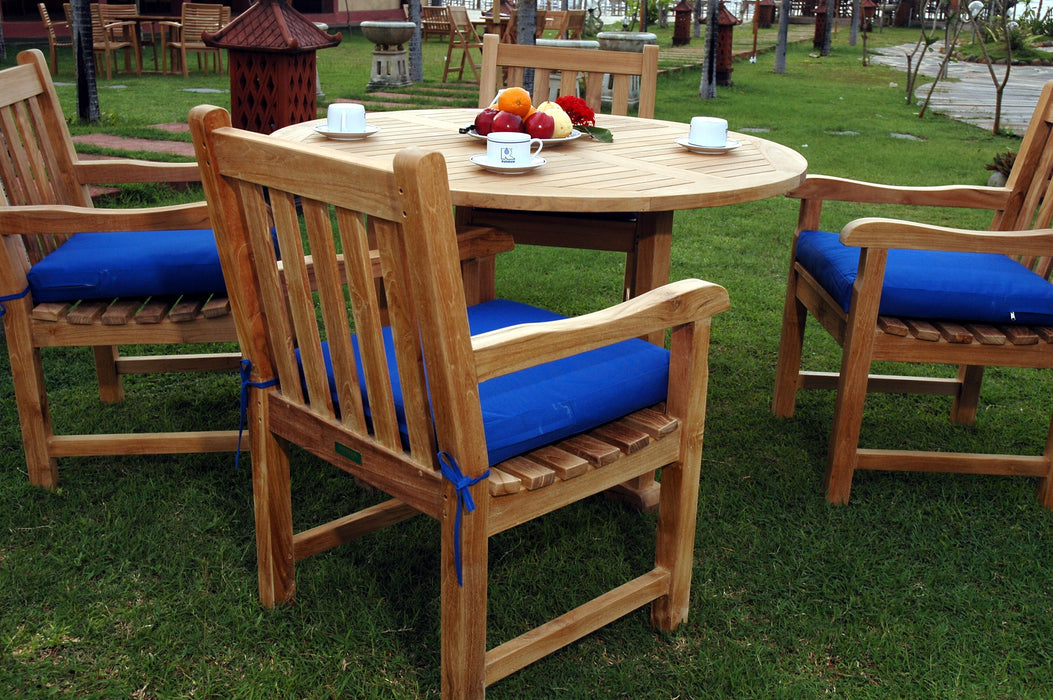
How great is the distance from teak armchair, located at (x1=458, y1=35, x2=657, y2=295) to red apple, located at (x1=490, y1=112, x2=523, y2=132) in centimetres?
37

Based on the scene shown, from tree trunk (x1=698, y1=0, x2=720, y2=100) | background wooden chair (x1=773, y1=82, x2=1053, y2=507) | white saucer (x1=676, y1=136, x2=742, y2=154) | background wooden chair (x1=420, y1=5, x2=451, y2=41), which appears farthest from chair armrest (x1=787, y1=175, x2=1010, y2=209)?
background wooden chair (x1=420, y1=5, x2=451, y2=41)

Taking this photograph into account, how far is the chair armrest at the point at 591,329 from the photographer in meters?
1.46

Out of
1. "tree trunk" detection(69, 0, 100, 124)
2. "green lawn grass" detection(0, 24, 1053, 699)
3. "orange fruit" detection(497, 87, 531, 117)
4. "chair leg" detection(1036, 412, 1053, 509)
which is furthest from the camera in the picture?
"tree trunk" detection(69, 0, 100, 124)

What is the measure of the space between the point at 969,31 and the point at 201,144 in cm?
2732

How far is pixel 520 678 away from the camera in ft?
6.25

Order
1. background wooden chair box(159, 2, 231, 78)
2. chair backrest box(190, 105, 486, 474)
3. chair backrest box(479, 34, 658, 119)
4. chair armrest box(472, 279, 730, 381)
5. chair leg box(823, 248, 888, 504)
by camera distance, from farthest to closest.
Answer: background wooden chair box(159, 2, 231, 78)
chair backrest box(479, 34, 658, 119)
chair leg box(823, 248, 888, 504)
chair armrest box(472, 279, 730, 381)
chair backrest box(190, 105, 486, 474)

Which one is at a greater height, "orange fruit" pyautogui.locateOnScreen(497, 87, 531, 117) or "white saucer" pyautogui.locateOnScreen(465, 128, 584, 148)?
"orange fruit" pyautogui.locateOnScreen(497, 87, 531, 117)

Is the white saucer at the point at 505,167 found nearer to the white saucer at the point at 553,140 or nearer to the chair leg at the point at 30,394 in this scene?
the white saucer at the point at 553,140

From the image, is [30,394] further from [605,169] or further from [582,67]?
[582,67]

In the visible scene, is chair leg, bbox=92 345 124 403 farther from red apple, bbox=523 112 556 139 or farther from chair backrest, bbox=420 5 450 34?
chair backrest, bbox=420 5 450 34

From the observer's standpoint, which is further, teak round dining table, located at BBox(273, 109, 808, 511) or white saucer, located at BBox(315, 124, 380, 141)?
white saucer, located at BBox(315, 124, 380, 141)

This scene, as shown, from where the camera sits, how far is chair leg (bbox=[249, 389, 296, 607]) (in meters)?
1.93

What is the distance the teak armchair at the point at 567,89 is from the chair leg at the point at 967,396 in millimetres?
1111

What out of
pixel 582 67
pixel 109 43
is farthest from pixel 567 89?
pixel 109 43
